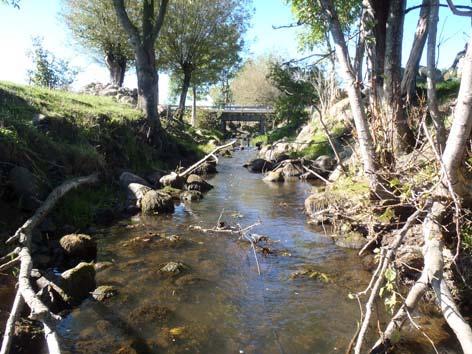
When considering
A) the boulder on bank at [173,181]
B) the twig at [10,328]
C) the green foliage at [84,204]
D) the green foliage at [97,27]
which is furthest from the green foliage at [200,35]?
the twig at [10,328]

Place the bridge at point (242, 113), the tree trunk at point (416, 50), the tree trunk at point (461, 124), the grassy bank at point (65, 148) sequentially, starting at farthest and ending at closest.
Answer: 1. the bridge at point (242, 113)
2. the tree trunk at point (416, 50)
3. the grassy bank at point (65, 148)
4. the tree trunk at point (461, 124)

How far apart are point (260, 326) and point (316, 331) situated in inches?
27.3

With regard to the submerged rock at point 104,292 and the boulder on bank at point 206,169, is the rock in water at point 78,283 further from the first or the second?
the boulder on bank at point 206,169

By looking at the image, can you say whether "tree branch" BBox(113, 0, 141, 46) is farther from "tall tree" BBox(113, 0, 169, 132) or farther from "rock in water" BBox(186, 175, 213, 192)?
"rock in water" BBox(186, 175, 213, 192)

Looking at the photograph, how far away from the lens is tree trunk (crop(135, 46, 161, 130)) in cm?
1841

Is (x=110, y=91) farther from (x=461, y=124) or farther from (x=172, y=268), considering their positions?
(x=461, y=124)

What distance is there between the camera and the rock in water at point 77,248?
24.0ft

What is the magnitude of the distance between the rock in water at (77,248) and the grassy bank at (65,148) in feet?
3.65

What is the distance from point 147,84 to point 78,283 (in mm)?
14017

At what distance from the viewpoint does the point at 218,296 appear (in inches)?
246

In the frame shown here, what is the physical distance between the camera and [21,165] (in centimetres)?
876

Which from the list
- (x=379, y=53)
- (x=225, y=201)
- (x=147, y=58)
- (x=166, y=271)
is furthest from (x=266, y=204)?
(x=147, y=58)

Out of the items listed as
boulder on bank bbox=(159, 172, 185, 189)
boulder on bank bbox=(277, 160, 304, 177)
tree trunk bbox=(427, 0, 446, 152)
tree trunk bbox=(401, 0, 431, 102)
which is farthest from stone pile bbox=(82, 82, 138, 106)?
tree trunk bbox=(427, 0, 446, 152)

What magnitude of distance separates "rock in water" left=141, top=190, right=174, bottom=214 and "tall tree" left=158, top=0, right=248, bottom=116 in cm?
2631
